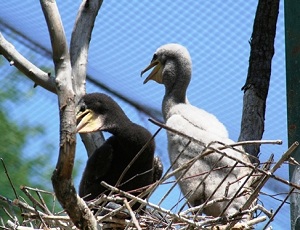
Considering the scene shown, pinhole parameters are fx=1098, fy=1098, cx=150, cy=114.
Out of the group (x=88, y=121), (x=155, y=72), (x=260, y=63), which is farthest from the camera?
(x=155, y=72)

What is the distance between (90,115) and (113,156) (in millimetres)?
233

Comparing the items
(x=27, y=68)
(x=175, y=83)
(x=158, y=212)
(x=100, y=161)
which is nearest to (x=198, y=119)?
(x=175, y=83)

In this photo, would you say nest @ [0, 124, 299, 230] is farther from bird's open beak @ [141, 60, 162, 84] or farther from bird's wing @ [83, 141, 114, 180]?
→ bird's open beak @ [141, 60, 162, 84]

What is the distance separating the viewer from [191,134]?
5.75 metres

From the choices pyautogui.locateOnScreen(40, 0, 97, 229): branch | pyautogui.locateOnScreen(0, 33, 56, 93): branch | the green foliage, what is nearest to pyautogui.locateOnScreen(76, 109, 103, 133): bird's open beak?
pyautogui.locateOnScreen(0, 33, 56, 93): branch

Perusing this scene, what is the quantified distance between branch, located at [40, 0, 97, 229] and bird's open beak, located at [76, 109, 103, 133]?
1331 mm

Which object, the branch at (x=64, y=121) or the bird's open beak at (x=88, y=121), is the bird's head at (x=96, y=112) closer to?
the bird's open beak at (x=88, y=121)

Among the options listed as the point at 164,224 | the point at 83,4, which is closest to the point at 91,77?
the point at 83,4

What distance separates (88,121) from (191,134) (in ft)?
2.01

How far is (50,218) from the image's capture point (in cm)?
442

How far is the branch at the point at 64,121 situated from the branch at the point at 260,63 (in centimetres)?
174

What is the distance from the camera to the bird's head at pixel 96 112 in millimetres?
5395

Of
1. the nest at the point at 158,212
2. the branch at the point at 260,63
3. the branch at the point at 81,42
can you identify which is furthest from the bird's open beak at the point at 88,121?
the branch at the point at 260,63

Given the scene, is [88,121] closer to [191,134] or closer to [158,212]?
[191,134]
